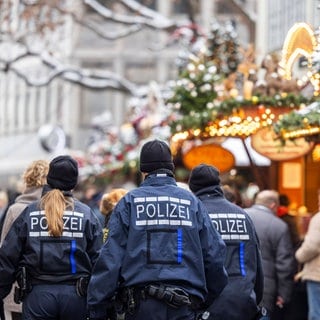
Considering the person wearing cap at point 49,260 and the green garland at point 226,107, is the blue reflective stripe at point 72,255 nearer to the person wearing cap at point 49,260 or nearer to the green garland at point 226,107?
the person wearing cap at point 49,260

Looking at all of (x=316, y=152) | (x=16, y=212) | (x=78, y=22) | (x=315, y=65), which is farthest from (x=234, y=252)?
(x=78, y=22)

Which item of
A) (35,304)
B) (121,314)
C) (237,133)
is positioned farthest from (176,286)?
(237,133)

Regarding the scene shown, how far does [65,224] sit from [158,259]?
142 centimetres

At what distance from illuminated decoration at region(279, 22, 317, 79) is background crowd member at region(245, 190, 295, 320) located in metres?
1.46

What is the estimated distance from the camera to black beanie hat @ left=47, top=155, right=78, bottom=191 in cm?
1035

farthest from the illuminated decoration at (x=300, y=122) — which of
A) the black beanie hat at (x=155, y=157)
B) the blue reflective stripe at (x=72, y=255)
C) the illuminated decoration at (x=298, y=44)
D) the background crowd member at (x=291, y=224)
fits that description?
the black beanie hat at (x=155, y=157)

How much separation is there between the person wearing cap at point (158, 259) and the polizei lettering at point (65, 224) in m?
1.08

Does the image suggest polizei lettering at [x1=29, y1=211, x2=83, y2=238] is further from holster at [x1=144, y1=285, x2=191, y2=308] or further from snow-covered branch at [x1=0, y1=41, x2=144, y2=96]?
snow-covered branch at [x1=0, y1=41, x2=144, y2=96]

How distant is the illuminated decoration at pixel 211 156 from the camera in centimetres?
1938

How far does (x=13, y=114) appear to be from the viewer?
68.9 m

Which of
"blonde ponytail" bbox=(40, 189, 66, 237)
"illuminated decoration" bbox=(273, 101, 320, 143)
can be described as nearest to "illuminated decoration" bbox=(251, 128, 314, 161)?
"illuminated decoration" bbox=(273, 101, 320, 143)

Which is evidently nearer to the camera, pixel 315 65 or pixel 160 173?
pixel 160 173

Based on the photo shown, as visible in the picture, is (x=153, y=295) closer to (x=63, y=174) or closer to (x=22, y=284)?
(x=22, y=284)

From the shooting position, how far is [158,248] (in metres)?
9.01
